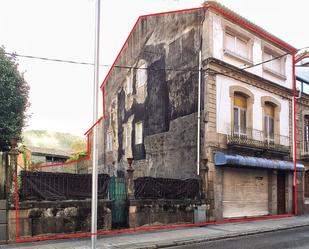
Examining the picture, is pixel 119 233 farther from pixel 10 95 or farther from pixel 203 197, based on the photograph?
pixel 10 95

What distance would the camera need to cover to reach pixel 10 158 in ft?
35.4

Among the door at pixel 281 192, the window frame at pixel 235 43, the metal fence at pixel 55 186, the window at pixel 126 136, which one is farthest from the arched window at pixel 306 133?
the metal fence at pixel 55 186

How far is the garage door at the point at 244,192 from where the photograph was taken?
56.2 ft

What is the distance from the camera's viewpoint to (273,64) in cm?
2097

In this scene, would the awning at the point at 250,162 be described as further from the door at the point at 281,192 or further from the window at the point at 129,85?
the window at the point at 129,85

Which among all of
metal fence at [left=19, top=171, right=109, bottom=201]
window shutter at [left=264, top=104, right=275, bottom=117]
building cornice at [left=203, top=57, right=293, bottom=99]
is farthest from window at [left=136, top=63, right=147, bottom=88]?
metal fence at [left=19, top=171, right=109, bottom=201]

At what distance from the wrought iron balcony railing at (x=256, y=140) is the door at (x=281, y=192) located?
4.92 feet

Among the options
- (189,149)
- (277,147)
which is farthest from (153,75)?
(277,147)

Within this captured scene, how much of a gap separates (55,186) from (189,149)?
7443 mm

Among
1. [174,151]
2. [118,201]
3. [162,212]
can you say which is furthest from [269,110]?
[118,201]

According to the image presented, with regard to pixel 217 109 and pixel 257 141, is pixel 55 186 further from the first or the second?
pixel 257 141

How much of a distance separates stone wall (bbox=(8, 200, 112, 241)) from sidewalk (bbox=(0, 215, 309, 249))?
1.48ft

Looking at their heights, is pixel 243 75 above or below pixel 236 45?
below

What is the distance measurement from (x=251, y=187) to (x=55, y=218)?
34.8 feet
